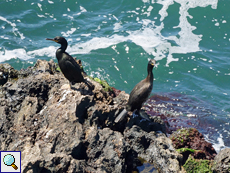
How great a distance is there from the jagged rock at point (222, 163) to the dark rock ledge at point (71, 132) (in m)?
1.00

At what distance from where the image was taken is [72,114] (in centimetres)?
573

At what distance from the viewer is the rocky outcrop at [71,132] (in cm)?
486

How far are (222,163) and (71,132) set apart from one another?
376 cm

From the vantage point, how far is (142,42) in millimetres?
16453

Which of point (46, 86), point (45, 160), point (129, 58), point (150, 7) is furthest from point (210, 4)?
point (45, 160)

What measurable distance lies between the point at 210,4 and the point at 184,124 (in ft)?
39.6

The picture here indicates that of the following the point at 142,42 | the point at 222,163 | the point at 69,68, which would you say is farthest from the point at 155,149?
the point at 142,42

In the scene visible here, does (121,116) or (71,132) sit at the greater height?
(71,132)

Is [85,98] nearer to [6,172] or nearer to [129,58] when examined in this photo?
[6,172]

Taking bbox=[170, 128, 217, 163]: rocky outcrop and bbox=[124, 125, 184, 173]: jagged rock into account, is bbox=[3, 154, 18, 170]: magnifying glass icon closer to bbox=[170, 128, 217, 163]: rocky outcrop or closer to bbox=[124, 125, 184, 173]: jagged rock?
bbox=[124, 125, 184, 173]: jagged rock

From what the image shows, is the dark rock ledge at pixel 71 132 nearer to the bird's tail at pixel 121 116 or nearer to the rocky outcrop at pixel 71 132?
the rocky outcrop at pixel 71 132

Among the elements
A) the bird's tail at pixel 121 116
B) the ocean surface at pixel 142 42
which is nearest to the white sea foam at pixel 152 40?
the ocean surface at pixel 142 42

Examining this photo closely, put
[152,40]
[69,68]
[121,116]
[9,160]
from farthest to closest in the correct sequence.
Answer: [152,40] < [69,68] < [121,116] < [9,160]

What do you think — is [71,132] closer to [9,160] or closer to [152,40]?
[9,160]
